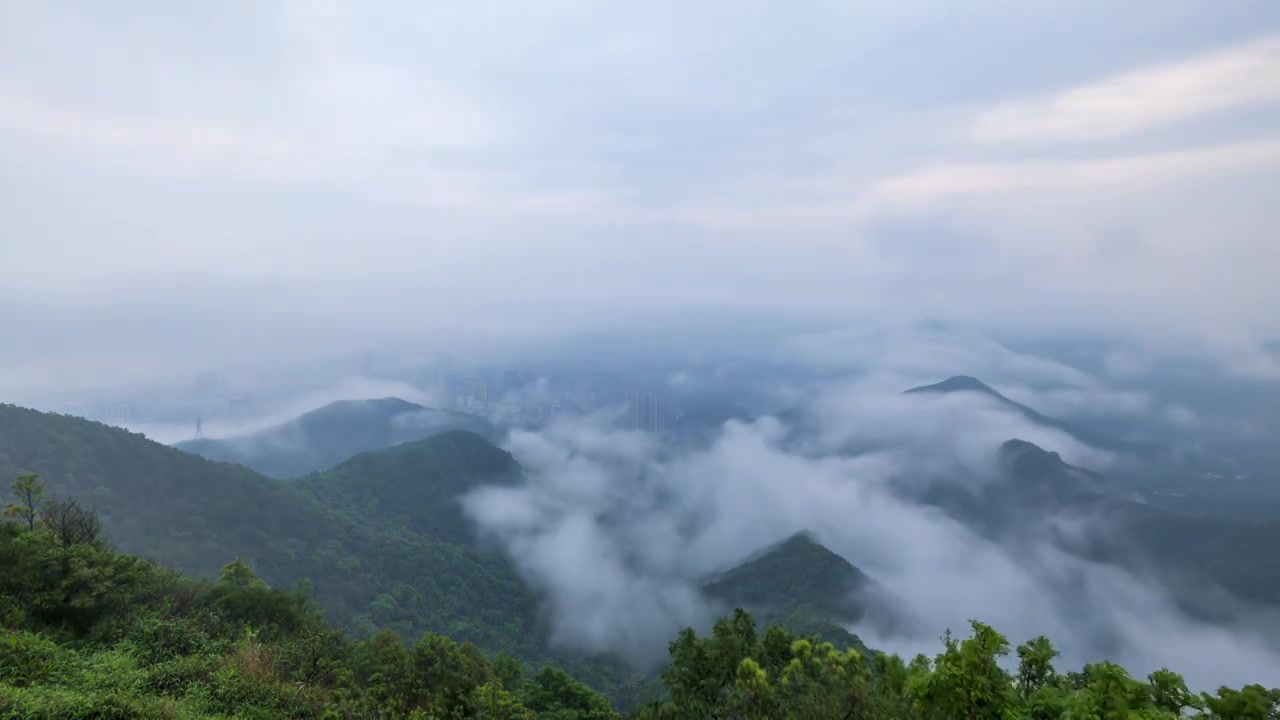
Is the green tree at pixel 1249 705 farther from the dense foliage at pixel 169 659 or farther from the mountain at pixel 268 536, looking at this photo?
the mountain at pixel 268 536

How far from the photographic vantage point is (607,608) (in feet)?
541

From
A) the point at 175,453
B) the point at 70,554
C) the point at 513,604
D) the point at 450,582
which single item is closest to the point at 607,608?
the point at 513,604

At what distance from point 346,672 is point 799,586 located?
14008 centimetres

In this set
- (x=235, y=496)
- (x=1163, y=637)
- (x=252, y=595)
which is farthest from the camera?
(x=1163, y=637)

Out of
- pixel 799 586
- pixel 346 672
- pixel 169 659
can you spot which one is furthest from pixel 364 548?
pixel 169 659

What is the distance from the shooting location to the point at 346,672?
65.0ft

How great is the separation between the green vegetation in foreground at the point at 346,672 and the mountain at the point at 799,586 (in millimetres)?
114276

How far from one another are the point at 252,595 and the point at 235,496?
111232mm

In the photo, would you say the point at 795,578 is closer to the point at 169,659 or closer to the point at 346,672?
the point at 346,672

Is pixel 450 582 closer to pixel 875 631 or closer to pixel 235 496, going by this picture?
pixel 235 496

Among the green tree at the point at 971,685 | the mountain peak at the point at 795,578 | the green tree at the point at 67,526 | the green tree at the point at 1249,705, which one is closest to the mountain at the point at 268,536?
the mountain peak at the point at 795,578

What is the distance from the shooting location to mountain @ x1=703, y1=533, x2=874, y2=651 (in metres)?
135

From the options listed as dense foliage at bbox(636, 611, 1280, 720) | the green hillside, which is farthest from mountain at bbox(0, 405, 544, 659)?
dense foliage at bbox(636, 611, 1280, 720)

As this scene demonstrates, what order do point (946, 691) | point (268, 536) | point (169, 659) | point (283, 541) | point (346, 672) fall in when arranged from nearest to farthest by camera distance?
point (946, 691) < point (169, 659) < point (346, 672) < point (268, 536) < point (283, 541)
